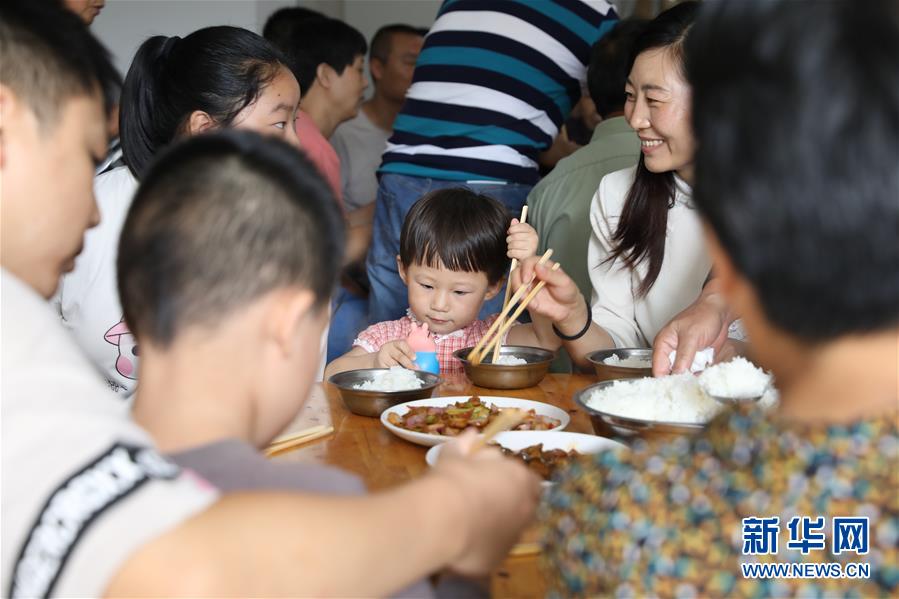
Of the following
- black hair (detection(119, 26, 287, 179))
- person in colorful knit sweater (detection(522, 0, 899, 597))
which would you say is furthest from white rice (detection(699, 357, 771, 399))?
black hair (detection(119, 26, 287, 179))

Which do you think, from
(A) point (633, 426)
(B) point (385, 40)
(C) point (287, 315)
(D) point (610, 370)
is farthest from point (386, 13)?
(C) point (287, 315)

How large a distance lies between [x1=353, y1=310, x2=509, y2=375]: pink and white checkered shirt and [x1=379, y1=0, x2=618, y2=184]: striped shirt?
2.45ft

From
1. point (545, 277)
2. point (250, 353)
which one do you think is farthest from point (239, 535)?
point (545, 277)

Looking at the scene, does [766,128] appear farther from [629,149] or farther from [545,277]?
[629,149]

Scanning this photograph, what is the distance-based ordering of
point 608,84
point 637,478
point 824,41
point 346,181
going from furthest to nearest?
point 346,181 < point 608,84 < point 637,478 < point 824,41

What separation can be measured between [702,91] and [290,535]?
0.52m

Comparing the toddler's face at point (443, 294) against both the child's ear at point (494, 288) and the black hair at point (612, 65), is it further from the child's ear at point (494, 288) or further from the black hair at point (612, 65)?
the black hair at point (612, 65)

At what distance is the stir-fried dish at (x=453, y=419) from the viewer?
1.54 meters

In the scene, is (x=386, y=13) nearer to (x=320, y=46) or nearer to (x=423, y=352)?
(x=320, y=46)

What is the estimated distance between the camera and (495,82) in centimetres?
330

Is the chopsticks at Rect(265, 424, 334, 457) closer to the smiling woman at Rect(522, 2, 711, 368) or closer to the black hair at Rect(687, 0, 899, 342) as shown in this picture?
the smiling woman at Rect(522, 2, 711, 368)

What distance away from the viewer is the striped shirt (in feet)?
10.7

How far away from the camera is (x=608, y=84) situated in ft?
10.4

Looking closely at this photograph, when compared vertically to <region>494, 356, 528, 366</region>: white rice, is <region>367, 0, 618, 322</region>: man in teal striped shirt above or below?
above
